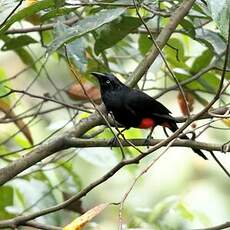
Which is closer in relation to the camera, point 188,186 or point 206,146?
point 206,146

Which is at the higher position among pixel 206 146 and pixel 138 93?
pixel 138 93

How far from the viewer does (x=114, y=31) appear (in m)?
2.40

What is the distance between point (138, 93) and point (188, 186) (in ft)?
9.64

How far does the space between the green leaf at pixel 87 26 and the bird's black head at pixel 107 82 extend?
0.57m

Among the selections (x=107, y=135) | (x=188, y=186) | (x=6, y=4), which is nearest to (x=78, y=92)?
(x=107, y=135)

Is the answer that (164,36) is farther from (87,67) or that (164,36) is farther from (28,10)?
(87,67)

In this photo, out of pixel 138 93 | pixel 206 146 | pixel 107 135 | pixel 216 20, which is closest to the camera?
pixel 216 20

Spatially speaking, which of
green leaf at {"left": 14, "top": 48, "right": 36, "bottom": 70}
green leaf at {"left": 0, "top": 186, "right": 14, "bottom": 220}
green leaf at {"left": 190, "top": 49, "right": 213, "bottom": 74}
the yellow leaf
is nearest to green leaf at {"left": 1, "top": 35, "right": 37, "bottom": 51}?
green leaf at {"left": 14, "top": 48, "right": 36, "bottom": 70}

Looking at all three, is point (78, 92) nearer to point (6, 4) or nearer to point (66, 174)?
point (66, 174)

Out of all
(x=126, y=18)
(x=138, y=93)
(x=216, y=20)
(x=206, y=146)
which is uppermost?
(x=126, y=18)

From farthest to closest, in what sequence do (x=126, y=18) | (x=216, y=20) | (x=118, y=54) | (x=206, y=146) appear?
1. (x=118, y=54)
2. (x=126, y=18)
3. (x=206, y=146)
4. (x=216, y=20)

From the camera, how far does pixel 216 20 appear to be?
4.70ft

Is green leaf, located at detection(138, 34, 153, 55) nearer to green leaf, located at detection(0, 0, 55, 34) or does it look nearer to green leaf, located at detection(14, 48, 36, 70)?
green leaf, located at detection(14, 48, 36, 70)

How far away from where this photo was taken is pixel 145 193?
5602 millimetres
